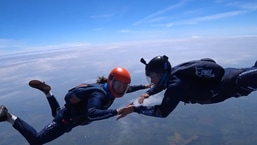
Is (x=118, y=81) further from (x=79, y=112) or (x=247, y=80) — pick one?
(x=247, y=80)

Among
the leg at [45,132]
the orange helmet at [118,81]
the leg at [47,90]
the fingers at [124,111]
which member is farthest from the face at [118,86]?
the leg at [47,90]

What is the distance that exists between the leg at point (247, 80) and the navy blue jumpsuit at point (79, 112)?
223 centimetres

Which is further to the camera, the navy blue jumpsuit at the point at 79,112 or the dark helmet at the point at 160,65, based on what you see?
the dark helmet at the point at 160,65

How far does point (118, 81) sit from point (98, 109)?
0.72 meters

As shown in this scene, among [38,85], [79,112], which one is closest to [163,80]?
[79,112]

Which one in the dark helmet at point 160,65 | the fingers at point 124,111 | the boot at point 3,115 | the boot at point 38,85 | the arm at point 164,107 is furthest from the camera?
the boot at point 38,85

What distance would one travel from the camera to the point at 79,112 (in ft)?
13.9

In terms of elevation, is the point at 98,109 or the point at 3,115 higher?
the point at 98,109

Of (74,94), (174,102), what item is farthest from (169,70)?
(74,94)

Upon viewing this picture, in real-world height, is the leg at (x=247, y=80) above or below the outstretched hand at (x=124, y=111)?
above

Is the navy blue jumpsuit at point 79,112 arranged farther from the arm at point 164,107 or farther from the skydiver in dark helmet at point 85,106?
the arm at point 164,107

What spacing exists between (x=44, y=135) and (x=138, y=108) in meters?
2.32

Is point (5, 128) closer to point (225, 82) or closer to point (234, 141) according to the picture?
point (234, 141)

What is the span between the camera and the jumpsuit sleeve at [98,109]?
351 centimetres
